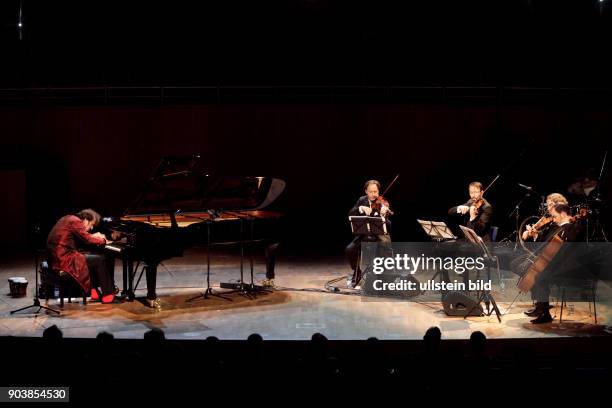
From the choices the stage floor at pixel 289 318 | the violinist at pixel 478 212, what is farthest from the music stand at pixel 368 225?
the violinist at pixel 478 212

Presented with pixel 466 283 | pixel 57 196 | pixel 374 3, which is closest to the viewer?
pixel 466 283

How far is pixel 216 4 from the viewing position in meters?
12.6

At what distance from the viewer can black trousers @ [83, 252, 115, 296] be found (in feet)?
23.7

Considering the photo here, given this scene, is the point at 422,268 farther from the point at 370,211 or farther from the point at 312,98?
the point at 312,98

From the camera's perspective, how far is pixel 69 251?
23.2ft

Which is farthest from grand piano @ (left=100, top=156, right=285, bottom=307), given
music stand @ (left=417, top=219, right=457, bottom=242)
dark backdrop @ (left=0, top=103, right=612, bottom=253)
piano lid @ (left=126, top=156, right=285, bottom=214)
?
dark backdrop @ (left=0, top=103, right=612, bottom=253)

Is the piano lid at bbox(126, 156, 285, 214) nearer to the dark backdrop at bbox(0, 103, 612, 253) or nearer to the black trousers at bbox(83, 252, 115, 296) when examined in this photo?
the black trousers at bbox(83, 252, 115, 296)

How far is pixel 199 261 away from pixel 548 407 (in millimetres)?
7142

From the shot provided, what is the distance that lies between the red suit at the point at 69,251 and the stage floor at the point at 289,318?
0.34 metres

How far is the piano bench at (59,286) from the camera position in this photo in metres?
7.09

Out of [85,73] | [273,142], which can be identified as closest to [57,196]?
[85,73]

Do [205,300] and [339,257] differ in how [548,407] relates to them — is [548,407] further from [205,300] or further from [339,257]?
[339,257]

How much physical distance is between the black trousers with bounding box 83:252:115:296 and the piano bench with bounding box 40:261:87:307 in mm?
A: 177

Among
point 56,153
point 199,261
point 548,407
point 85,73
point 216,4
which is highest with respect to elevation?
point 216,4
